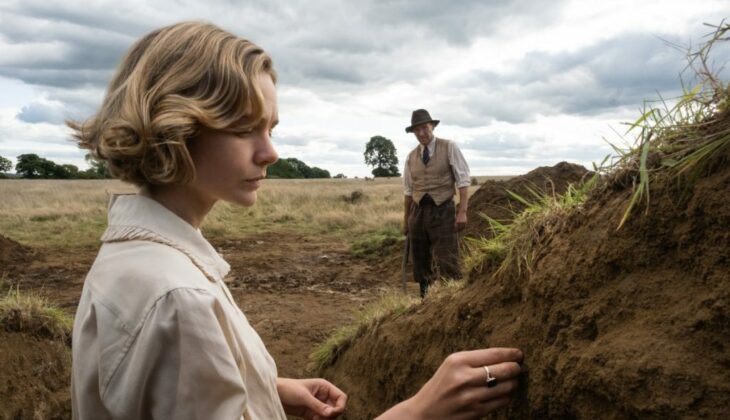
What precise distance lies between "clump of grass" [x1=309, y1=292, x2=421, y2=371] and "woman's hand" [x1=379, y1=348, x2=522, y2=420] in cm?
227

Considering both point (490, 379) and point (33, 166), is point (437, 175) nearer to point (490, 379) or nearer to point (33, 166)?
point (490, 379)

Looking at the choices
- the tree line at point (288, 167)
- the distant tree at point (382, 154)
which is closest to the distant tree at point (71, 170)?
the tree line at point (288, 167)

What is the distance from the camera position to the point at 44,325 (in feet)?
18.0

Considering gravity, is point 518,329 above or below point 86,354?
below

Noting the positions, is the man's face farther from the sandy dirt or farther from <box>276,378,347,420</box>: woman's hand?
<box>276,378,347,420</box>: woman's hand

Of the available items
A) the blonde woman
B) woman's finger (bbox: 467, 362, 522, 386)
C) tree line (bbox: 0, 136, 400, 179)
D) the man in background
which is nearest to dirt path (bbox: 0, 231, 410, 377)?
the man in background

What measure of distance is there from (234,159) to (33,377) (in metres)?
4.45

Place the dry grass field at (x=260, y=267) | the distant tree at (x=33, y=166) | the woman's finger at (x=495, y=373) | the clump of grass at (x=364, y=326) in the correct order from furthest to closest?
1. the distant tree at (x=33, y=166)
2. the dry grass field at (x=260, y=267)
3. the clump of grass at (x=364, y=326)
4. the woman's finger at (x=495, y=373)

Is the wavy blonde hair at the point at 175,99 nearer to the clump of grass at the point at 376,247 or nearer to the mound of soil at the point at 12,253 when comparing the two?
the clump of grass at the point at 376,247

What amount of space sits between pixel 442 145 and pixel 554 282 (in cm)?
558

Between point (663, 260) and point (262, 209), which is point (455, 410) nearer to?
point (663, 260)

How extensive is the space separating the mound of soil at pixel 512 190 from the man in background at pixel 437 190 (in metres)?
1.62

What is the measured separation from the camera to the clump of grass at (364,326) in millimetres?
4176

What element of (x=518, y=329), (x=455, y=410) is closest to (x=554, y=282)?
(x=518, y=329)
